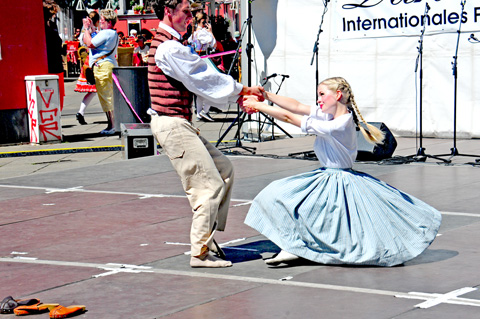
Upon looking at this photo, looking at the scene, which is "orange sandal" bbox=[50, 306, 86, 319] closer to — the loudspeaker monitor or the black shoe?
the loudspeaker monitor

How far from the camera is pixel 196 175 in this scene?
594 cm

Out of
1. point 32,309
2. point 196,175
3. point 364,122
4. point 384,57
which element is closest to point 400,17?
point 384,57

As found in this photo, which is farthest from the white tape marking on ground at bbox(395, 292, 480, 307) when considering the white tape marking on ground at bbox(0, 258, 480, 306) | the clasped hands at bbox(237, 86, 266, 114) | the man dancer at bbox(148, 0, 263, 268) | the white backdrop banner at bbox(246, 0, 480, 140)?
the white backdrop banner at bbox(246, 0, 480, 140)

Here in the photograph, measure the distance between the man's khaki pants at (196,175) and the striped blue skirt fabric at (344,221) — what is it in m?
0.35

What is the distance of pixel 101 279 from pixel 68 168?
6.40 meters

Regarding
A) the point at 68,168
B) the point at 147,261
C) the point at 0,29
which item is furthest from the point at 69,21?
the point at 147,261

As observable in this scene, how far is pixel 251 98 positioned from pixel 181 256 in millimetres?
1311

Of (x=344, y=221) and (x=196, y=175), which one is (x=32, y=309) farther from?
(x=344, y=221)

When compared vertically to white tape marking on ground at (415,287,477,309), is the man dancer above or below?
above

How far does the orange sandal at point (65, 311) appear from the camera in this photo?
486 cm

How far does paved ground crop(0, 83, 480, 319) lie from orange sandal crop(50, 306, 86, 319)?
0.06 metres

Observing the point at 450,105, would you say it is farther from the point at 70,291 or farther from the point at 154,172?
the point at 70,291

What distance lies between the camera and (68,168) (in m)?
11.9

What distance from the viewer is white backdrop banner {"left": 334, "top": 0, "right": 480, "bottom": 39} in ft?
39.1
